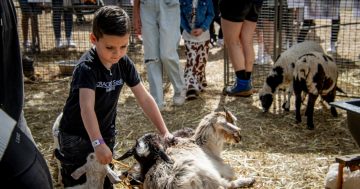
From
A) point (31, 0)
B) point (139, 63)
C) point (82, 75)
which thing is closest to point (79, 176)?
point (82, 75)

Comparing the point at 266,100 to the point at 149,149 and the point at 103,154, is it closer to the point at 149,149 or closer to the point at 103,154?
the point at 149,149

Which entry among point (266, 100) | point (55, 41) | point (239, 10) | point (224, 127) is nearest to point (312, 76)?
point (266, 100)

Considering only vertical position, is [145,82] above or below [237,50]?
below

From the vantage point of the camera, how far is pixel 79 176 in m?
3.44

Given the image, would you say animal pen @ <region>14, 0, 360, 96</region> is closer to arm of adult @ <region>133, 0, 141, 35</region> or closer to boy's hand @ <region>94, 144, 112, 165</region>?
arm of adult @ <region>133, 0, 141, 35</region>

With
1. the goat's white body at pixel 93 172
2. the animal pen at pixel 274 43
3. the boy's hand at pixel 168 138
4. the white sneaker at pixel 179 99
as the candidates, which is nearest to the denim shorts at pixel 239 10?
the animal pen at pixel 274 43

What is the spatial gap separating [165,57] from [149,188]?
2.95 meters

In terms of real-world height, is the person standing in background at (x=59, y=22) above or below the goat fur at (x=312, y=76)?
above

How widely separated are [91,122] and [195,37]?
408 centimetres

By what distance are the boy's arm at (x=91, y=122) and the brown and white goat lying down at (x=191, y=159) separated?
585 mm

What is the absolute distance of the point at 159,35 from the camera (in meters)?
6.26

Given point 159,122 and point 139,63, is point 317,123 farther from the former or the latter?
point 139,63

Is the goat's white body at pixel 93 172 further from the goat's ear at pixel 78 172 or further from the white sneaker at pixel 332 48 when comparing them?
the white sneaker at pixel 332 48

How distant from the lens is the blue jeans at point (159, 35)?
6.15 metres
